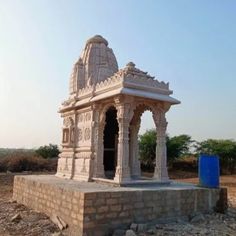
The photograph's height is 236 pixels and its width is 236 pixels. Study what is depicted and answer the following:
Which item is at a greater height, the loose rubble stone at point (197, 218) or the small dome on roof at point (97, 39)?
the small dome on roof at point (97, 39)

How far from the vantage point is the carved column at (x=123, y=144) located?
8.10 m

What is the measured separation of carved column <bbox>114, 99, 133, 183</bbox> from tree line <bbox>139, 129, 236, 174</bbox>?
1810 centimetres

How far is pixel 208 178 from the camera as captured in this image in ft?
28.9

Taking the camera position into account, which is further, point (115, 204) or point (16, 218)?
point (16, 218)

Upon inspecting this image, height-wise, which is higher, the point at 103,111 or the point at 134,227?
the point at 103,111

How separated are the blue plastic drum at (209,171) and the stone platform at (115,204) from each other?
0.93 feet

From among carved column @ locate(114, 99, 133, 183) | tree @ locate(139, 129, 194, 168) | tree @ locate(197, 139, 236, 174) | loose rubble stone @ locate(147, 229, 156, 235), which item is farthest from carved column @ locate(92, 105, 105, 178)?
tree @ locate(197, 139, 236, 174)

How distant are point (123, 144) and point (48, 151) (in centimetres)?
2512

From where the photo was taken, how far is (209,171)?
877 centimetres

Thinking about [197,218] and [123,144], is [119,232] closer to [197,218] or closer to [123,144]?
[197,218]

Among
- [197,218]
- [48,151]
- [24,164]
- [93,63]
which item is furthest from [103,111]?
[48,151]

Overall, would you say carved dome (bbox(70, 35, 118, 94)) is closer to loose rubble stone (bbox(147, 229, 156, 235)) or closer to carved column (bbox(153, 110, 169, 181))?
carved column (bbox(153, 110, 169, 181))

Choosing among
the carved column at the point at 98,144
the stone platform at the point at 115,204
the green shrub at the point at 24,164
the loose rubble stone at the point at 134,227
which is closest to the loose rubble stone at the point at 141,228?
the loose rubble stone at the point at 134,227

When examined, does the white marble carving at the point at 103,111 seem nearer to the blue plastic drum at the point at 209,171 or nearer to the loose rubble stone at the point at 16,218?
the blue plastic drum at the point at 209,171
